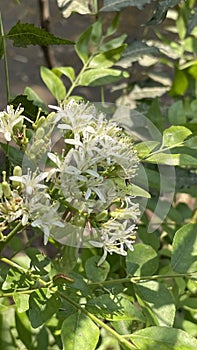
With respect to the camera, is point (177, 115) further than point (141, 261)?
Yes

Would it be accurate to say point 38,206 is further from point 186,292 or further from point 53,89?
point 186,292

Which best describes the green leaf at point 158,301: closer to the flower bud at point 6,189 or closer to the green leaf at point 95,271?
the green leaf at point 95,271

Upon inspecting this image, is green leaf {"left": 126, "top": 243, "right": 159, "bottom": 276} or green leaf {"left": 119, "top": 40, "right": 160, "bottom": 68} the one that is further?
green leaf {"left": 119, "top": 40, "right": 160, "bottom": 68}

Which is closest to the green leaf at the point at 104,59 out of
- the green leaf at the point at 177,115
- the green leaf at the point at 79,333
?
the green leaf at the point at 177,115

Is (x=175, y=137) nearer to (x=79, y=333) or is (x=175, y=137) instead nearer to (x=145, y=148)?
(x=145, y=148)

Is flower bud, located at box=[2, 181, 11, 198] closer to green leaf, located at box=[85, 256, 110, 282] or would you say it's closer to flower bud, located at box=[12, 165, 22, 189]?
flower bud, located at box=[12, 165, 22, 189]

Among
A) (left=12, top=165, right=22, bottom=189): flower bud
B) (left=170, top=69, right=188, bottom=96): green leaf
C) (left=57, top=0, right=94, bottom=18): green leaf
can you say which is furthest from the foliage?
(left=170, top=69, right=188, bottom=96): green leaf

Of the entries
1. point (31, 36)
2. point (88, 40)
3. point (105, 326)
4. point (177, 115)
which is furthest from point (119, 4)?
point (105, 326)
